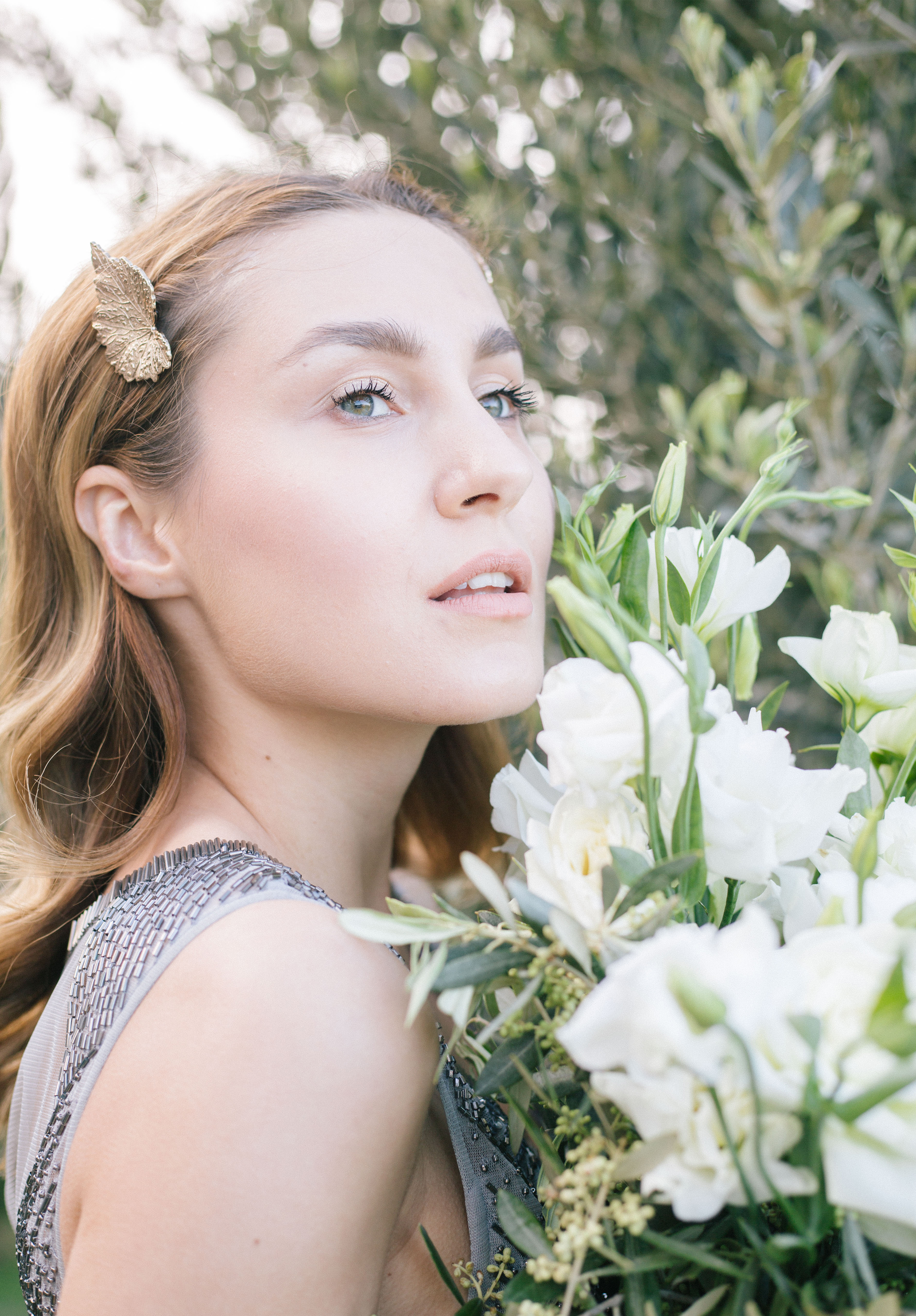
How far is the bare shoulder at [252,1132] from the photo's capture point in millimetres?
772

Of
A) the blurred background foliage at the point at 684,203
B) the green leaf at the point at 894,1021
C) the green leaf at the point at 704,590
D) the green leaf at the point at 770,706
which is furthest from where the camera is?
the blurred background foliage at the point at 684,203

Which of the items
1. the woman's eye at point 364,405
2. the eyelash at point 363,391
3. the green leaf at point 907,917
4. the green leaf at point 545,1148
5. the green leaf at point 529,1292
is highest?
the eyelash at point 363,391

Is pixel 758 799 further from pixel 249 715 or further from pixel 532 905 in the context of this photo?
pixel 249 715

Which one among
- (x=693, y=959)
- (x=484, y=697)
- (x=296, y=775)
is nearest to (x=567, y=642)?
(x=484, y=697)

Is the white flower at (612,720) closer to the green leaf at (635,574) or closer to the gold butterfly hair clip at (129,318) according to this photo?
the green leaf at (635,574)

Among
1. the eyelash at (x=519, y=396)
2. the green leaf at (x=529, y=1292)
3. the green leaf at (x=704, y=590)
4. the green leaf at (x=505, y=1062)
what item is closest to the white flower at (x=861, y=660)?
the green leaf at (x=704, y=590)

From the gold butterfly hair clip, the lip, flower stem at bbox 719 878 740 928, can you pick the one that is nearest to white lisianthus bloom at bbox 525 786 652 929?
flower stem at bbox 719 878 740 928

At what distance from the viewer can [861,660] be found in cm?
89

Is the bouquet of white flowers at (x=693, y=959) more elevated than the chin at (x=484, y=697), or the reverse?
the bouquet of white flowers at (x=693, y=959)

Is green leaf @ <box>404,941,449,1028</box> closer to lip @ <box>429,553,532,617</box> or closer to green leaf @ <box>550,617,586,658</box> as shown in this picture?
green leaf @ <box>550,617,586,658</box>

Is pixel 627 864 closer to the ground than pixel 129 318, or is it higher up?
closer to the ground

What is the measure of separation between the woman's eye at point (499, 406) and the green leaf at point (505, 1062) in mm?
1003

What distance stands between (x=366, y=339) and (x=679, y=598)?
58 cm

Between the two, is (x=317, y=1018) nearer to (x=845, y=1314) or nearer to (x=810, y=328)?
(x=845, y=1314)
